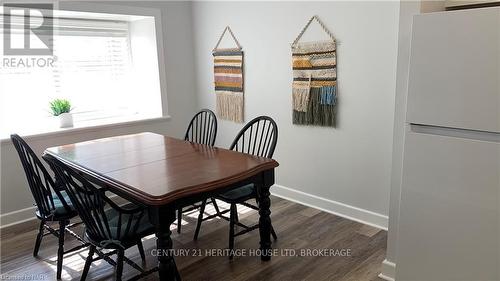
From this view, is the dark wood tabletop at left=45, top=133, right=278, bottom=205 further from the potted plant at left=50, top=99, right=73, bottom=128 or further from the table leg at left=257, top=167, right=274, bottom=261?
the potted plant at left=50, top=99, right=73, bottom=128

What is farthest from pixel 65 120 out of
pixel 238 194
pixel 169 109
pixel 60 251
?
pixel 238 194

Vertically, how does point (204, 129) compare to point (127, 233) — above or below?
above

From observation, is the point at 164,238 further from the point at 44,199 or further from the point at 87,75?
the point at 87,75

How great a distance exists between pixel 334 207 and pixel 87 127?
2420 mm

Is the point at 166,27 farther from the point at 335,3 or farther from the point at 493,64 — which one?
the point at 493,64

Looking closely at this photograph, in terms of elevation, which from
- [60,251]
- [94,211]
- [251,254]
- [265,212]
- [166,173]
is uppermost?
[166,173]

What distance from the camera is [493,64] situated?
1512mm

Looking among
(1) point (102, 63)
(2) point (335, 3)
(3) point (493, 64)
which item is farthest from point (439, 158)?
(1) point (102, 63)

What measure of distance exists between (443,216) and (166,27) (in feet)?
10.9

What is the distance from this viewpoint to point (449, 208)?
1752mm

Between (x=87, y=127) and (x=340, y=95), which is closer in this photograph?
(x=340, y=95)

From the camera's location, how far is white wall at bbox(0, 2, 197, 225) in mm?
3277

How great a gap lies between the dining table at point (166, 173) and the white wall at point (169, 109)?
72cm

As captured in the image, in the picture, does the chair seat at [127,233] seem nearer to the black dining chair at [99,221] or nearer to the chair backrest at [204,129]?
the black dining chair at [99,221]
